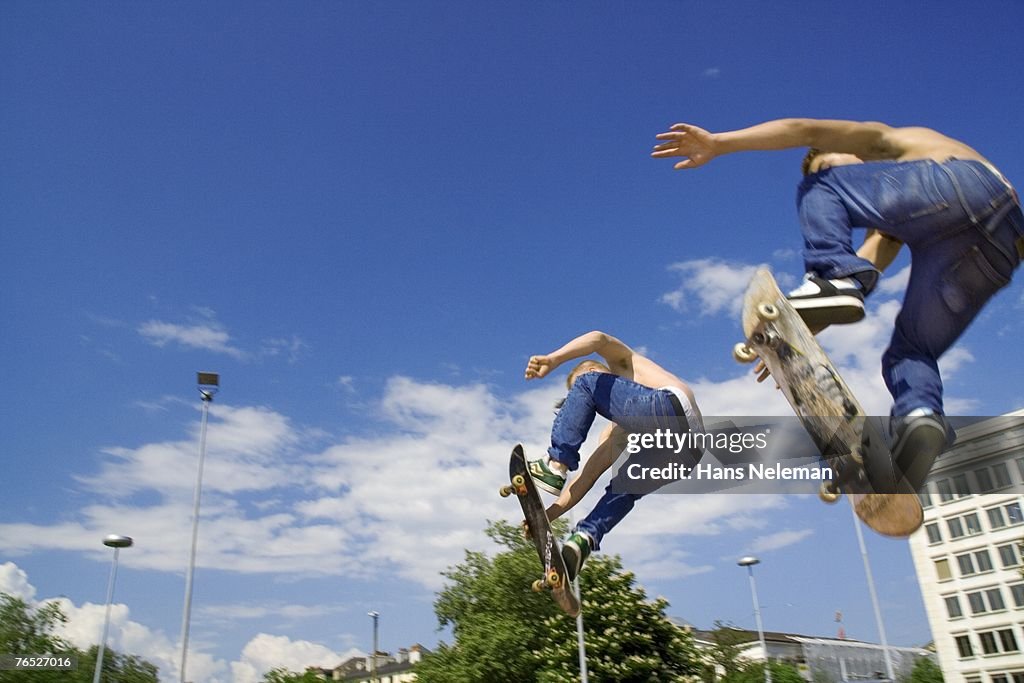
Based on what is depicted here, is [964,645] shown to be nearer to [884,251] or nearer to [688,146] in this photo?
[884,251]

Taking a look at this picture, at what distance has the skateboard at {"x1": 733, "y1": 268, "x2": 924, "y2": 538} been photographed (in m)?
3.26

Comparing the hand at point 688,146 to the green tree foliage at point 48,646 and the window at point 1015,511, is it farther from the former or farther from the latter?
the green tree foliage at point 48,646

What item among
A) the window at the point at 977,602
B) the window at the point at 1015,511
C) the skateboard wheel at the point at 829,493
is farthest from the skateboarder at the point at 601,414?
the window at the point at 977,602

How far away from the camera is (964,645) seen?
52812 millimetres

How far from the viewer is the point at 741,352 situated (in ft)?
A: 11.4

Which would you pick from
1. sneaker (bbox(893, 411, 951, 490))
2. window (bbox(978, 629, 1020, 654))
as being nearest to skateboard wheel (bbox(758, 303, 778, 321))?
sneaker (bbox(893, 411, 951, 490))

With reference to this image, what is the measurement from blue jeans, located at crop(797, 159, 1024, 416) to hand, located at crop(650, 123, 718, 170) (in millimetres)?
687

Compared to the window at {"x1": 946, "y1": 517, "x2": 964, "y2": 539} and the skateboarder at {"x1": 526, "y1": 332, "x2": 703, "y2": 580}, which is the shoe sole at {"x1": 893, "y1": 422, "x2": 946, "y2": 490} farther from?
the window at {"x1": 946, "y1": 517, "x2": 964, "y2": 539}

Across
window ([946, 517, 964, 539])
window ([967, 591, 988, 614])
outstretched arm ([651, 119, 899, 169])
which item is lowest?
outstretched arm ([651, 119, 899, 169])

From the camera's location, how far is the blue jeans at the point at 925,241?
136 inches

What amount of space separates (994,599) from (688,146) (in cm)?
6038

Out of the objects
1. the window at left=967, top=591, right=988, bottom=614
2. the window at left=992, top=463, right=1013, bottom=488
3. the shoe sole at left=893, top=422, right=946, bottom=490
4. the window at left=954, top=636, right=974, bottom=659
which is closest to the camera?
the shoe sole at left=893, top=422, right=946, bottom=490

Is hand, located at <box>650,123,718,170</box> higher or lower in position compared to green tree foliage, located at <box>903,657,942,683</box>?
higher

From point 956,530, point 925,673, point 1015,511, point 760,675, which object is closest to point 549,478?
point 1015,511
